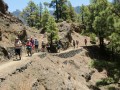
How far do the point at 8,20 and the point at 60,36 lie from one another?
15479mm

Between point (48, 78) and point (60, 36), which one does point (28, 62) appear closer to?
point (48, 78)

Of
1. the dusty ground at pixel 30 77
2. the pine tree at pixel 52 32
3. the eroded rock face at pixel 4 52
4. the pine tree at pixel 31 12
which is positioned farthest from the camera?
the pine tree at pixel 31 12

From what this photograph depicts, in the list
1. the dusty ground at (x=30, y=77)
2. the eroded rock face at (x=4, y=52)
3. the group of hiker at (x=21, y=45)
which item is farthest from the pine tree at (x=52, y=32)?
the dusty ground at (x=30, y=77)

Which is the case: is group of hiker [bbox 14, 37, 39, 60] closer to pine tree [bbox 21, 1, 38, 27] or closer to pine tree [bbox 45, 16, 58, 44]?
pine tree [bbox 45, 16, 58, 44]

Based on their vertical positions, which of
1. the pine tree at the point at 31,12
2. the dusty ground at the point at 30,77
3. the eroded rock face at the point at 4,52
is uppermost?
the pine tree at the point at 31,12

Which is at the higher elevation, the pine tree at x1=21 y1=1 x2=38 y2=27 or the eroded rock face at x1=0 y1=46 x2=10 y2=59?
the pine tree at x1=21 y1=1 x2=38 y2=27

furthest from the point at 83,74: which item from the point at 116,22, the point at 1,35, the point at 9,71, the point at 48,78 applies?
the point at 9,71

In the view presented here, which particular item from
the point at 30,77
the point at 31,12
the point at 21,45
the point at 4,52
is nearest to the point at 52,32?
the point at 4,52

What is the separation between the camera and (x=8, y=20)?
4688cm

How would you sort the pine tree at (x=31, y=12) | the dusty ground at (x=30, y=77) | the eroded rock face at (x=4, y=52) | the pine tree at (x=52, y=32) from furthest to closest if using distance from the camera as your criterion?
the pine tree at (x=31, y=12) < the pine tree at (x=52, y=32) < the eroded rock face at (x=4, y=52) < the dusty ground at (x=30, y=77)

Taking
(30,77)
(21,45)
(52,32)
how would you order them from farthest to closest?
(52,32)
(21,45)
(30,77)

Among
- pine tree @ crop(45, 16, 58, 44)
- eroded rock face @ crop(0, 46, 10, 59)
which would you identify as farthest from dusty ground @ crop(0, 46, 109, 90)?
pine tree @ crop(45, 16, 58, 44)

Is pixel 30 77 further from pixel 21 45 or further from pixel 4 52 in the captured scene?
pixel 4 52

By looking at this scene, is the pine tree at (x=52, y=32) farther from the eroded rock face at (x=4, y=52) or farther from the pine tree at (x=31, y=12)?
the pine tree at (x=31, y=12)
